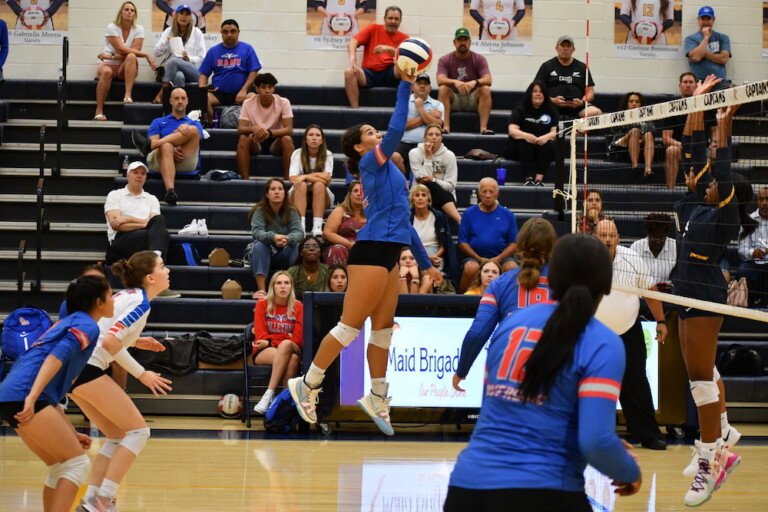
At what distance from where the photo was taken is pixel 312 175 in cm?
1248

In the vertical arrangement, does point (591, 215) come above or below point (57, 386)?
above

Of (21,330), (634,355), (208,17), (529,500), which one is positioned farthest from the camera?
(208,17)

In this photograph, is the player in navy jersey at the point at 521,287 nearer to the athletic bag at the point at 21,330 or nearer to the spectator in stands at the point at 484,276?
the spectator in stands at the point at 484,276

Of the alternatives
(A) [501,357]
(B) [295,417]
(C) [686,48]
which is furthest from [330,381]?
(C) [686,48]

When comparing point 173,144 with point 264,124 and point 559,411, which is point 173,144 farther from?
point 559,411

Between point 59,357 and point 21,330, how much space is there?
16.2ft

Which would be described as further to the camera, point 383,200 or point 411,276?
point 411,276

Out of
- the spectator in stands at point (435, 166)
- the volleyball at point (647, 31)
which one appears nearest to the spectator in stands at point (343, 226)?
the spectator in stands at point (435, 166)

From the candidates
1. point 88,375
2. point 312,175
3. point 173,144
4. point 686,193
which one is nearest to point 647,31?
point 312,175

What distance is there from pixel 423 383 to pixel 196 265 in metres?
3.59

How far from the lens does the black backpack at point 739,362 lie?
11.2 metres

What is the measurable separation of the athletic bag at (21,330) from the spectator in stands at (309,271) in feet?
8.58

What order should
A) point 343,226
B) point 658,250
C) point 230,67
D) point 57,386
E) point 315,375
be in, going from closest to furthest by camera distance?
point 57,386, point 315,375, point 658,250, point 343,226, point 230,67

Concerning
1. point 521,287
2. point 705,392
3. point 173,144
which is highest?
point 173,144
